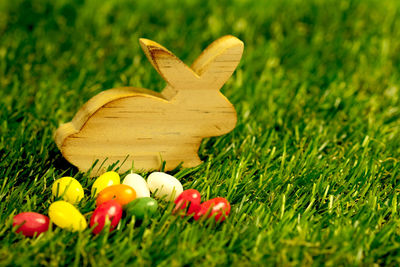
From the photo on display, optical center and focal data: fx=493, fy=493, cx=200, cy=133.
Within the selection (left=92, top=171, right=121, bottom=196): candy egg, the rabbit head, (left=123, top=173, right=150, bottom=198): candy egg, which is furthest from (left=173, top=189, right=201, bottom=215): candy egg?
the rabbit head

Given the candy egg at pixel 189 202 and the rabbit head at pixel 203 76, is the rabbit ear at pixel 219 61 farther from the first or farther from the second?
the candy egg at pixel 189 202

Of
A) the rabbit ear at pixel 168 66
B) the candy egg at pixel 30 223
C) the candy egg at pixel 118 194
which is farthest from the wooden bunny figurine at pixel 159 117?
the candy egg at pixel 30 223

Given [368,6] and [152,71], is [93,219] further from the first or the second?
[368,6]

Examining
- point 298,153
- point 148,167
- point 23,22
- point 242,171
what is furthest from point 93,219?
point 23,22

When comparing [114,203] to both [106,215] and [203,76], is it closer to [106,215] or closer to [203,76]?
[106,215]

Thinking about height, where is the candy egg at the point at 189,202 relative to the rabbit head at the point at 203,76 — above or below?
below

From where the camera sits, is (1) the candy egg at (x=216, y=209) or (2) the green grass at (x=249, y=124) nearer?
(2) the green grass at (x=249, y=124)

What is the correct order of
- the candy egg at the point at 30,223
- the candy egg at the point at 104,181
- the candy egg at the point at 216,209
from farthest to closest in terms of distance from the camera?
the candy egg at the point at 104,181 → the candy egg at the point at 216,209 → the candy egg at the point at 30,223
